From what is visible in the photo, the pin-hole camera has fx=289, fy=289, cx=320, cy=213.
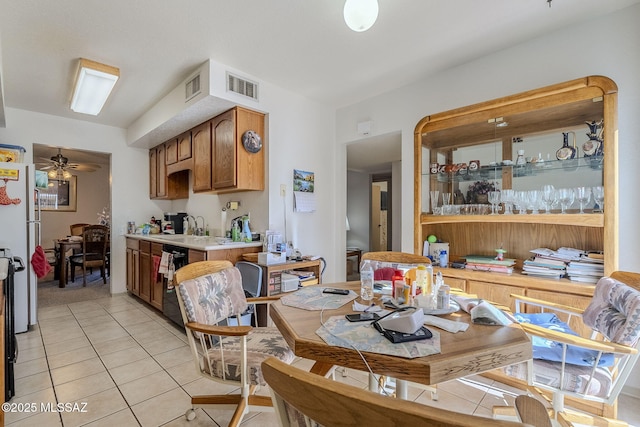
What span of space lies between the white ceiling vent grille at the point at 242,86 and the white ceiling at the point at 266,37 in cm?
12

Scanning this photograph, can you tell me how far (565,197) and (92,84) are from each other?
4.13 metres

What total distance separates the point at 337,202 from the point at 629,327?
9.13ft

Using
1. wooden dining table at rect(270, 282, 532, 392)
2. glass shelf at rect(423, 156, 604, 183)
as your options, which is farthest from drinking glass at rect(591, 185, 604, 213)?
wooden dining table at rect(270, 282, 532, 392)

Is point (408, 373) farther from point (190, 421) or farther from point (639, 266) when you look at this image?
point (639, 266)

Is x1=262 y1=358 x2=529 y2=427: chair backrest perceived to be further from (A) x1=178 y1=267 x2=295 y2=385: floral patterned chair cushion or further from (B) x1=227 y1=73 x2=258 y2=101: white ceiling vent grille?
(B) x1=227 y1=73 x2=258 y2=101: white ceiling vent grille

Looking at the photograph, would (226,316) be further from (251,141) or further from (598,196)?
(598,196)

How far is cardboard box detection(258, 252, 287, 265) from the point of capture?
260 cm

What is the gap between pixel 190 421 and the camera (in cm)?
167

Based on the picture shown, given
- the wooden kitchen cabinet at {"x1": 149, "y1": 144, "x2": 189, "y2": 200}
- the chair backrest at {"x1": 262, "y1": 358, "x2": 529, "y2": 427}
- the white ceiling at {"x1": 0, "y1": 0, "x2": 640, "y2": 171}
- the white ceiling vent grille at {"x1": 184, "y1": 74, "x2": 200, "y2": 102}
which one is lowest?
the chair backrest at {"x1": 262, "y1": 358, "x2": 529, "y2": 427}

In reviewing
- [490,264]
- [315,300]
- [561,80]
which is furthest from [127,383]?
[561,80]

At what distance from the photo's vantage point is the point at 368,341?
39.1 inches

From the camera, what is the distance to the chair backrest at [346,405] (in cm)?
42

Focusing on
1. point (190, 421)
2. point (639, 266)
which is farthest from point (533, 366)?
point (190, 421)

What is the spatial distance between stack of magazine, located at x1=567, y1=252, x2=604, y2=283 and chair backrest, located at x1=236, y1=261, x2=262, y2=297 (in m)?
2.26
